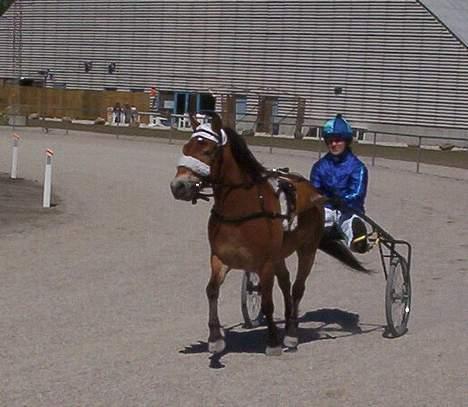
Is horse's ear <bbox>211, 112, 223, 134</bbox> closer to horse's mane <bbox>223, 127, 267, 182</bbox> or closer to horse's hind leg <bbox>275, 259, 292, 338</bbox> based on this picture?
horse's mane <bbox>223, 127, 267, 182</bbox>

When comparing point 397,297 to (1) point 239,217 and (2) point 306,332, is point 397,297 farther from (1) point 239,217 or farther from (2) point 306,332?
(1) point 239,217

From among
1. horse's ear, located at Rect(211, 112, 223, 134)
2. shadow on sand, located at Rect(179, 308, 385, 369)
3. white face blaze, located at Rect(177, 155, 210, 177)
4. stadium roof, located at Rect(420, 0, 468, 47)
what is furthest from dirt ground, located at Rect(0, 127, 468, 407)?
stadium roof, located at Rect(420, 0, 468, 47)

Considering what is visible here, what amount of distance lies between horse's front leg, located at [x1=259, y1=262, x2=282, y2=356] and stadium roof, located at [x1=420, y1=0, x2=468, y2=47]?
5775 centimetres

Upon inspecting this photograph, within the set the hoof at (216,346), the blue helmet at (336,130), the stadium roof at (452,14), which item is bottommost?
the hoof at (216,346)

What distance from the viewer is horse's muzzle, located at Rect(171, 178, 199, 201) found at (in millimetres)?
7945

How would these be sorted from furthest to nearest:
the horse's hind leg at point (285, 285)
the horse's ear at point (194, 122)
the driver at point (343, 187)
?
1. the driver at point (343, 187)
2. the horse's hind leg at point (285, 285)
3. the horse's ear at point (194, 122)

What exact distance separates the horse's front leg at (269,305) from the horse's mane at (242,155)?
0.69 metres

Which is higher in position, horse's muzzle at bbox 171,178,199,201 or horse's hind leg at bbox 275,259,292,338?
horse's muzzle at bbox 171,178,199,201

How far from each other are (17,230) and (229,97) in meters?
54.1

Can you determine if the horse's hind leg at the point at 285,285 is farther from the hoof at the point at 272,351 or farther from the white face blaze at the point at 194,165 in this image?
the white face blaze at the point at 194,165

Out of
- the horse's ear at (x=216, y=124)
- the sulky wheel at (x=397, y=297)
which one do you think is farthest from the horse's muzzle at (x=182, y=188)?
the sulky wheel at (x=397, y=297)

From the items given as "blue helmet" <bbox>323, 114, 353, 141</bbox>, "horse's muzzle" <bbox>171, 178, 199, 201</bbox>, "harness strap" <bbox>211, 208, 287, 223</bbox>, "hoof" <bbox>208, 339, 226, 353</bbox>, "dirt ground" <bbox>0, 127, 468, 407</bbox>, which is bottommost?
"dirt ground" <bbox>0, 127, 468, 407</bbox>

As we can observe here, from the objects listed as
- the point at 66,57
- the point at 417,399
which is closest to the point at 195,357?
the point at 417,399

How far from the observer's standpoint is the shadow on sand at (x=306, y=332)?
9133 millimetres
